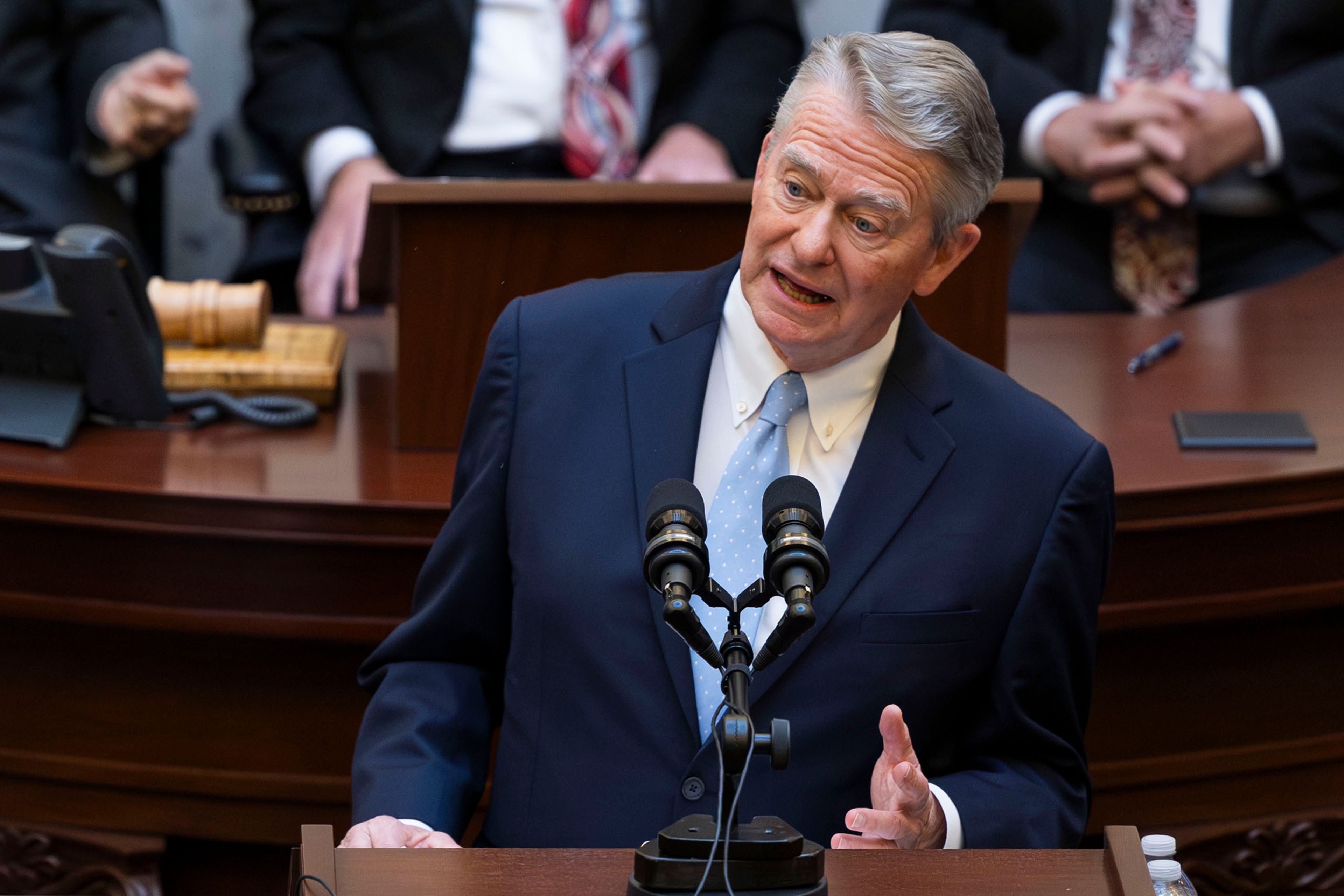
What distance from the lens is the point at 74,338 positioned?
228 centimetres

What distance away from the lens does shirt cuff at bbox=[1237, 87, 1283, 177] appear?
3.31 metres

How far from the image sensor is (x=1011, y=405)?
1.65 meters

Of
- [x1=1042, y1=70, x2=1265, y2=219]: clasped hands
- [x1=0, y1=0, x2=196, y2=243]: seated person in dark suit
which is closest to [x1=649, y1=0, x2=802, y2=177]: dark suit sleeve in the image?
[x1=1042, y1=70, x2=1265, y2=219]: clasped hands

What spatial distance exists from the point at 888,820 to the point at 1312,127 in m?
2.42

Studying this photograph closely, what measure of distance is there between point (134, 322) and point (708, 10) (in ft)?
5.80

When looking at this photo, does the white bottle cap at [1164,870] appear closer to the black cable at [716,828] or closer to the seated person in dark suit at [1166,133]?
the black cable at [716,828]

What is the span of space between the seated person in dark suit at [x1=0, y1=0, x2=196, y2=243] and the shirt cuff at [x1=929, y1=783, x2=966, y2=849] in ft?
7.96

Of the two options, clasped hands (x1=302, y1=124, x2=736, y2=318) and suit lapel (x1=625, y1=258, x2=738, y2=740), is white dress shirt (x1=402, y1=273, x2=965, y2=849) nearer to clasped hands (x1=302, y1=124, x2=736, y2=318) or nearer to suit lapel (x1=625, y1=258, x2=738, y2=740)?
suit lapel (x1=625, y1=258, x2=738, y2=740)

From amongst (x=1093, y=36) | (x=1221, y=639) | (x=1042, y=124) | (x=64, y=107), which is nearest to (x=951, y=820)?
(x=1221, y=639)

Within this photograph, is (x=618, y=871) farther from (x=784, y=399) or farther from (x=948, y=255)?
(x=948, y=255)

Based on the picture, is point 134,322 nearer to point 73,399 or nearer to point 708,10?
point 73,399

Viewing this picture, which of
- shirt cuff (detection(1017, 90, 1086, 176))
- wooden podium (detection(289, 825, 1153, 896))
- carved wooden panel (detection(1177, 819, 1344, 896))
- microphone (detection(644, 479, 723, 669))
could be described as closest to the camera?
microphone (detection(644, 479, 723, 669))

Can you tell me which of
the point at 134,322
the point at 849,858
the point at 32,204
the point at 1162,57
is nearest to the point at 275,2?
the point at 32,204

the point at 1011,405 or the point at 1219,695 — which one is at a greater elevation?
the point at 1011,405
